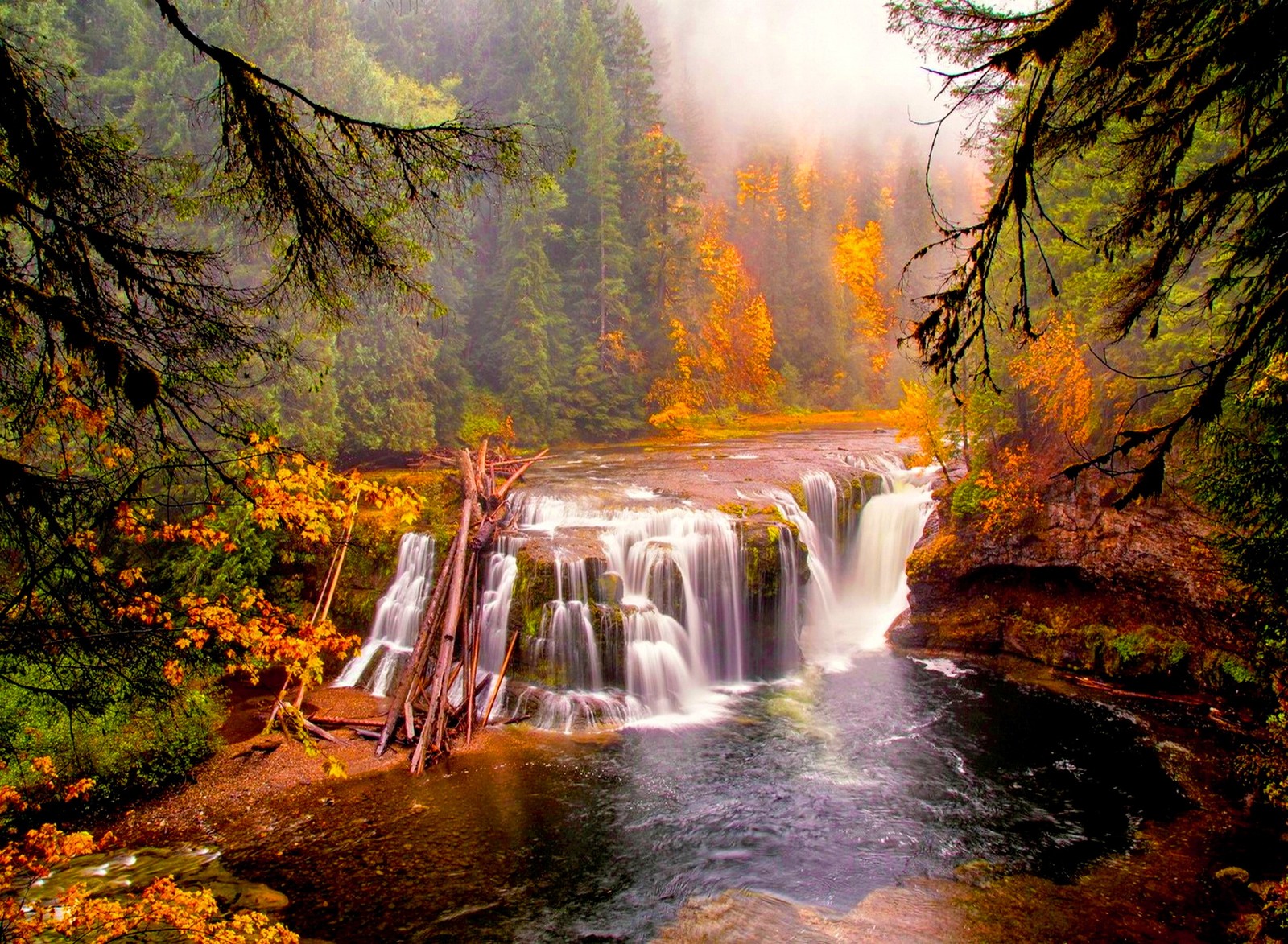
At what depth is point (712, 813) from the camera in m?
8.35

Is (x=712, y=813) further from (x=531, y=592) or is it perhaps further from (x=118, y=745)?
(x=118, y=745)

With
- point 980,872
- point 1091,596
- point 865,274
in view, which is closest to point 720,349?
point 865,274

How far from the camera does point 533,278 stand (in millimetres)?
28656

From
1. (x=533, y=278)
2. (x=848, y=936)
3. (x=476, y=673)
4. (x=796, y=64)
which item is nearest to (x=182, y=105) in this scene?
(x=533, y=278)

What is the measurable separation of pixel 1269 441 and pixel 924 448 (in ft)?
36.4

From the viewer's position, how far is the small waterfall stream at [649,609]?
38.9 ft

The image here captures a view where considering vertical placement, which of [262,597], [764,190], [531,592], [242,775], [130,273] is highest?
[764,190]

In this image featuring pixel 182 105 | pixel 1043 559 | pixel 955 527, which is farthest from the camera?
pixel 182 105

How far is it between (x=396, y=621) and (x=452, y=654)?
9.68 ft

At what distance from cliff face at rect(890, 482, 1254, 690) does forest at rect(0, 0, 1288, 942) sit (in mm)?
73

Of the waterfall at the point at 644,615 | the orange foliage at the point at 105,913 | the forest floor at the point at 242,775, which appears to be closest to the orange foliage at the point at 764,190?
the waterfall at the point at 644,615

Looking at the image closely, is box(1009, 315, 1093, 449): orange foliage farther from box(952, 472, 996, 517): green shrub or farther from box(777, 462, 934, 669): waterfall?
box(777, 462, 934, 669): waterfall

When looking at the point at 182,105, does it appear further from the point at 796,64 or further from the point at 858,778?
the point at 796,64

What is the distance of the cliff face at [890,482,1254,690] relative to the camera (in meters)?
11.3
